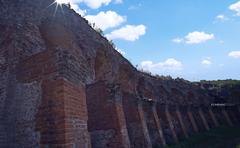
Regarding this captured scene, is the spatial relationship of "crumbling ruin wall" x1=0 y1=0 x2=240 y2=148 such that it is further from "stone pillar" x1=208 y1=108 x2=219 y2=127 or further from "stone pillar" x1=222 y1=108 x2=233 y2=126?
"stone pillar" x1=222 y1=108 x2=233 y2=126

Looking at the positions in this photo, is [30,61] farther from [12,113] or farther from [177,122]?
[177,122]

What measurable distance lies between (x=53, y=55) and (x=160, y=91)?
49.4ft

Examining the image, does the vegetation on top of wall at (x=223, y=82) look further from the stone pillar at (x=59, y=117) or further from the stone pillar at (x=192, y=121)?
the stone pillar at (x=59, y=117)

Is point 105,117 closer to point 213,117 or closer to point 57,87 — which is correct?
point 57,87

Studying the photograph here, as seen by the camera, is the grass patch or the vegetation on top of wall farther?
the vegetation on top of wall

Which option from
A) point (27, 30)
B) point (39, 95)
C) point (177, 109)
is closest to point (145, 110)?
point (177, 109)

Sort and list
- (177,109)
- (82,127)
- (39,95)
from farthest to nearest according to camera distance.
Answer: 1. (177,109)
2. (82,127)
3. (39,95)

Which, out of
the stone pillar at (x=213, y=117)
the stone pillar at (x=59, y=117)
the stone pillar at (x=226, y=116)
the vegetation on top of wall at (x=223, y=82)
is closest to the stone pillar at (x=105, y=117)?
the stone pillar at (x=59, y=117)

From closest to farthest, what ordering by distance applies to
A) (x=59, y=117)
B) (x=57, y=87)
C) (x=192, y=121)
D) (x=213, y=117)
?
(x=59, y=117) < (x=57, y=87) < (x=192, y=121) < (x=213, y=117)

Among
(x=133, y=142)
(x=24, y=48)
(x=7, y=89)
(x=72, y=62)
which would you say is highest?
(x=24, y=48)

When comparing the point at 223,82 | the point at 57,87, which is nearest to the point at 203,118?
the point at 223,82

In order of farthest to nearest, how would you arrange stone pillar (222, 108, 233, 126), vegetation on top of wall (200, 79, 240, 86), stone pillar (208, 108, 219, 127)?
vegetation on top of wall (200, 79, 240, 86) < stone pillar (222, 108, 233, 126) < stone pillar (208, 108, 219, 127)

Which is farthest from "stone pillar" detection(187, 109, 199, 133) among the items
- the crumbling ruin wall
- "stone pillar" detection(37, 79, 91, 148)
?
"stone pillar" detection(37, 79, 91, 148)

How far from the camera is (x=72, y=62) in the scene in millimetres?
4656
